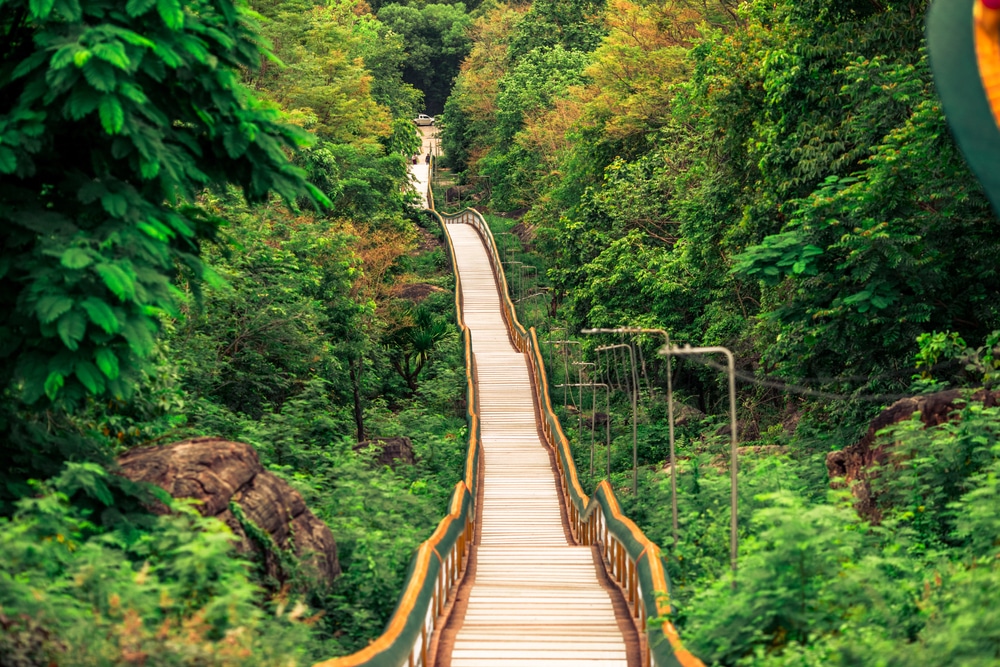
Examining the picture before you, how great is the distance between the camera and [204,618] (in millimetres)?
6918

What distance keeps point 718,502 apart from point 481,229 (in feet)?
157

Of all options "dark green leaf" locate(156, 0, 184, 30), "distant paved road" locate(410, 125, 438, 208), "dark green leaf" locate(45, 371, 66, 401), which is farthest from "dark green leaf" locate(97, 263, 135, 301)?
"distant paved road" locate(410, 125, 438, 208)

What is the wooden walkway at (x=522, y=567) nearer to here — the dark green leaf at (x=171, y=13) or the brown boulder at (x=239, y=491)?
the brown boulder at (x=239, y=491)

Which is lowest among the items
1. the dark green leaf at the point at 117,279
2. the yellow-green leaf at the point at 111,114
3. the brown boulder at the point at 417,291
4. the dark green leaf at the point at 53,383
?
the brown boulder at the point at 417,291

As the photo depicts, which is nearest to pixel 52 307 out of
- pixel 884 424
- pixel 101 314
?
pixel 101 314

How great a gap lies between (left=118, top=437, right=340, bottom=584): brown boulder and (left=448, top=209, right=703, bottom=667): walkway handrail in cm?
366

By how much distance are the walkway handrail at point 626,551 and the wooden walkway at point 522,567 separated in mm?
371

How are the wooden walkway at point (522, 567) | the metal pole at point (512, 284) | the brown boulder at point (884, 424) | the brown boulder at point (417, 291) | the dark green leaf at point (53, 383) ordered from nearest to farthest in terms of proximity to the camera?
the dark green leaf at point (53, 383) → the wooden walkway at point (522, 567) → the brown boulder at point (884, 424) → the brown boulder at point (417, 291) → the metal pole at point (512, 284)

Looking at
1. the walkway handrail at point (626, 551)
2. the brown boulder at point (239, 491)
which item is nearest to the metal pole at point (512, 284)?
the walkway handrail at point (626, 551)

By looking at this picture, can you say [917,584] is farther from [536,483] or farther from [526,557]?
[536,483]

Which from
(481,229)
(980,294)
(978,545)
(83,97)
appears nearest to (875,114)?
(980,294)

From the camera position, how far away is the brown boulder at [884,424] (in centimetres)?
1441

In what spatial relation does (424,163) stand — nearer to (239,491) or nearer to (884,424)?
(884,424)

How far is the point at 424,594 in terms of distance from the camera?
11.5 meters
